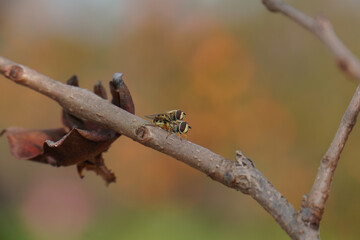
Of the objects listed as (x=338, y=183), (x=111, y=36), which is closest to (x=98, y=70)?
(x=111, y=36)

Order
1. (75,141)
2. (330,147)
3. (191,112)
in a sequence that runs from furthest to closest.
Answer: (191,112) < (75,141) < (330,147)

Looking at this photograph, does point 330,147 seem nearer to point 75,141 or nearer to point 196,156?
point 196,156

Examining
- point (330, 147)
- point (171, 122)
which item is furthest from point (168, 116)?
point (330, 147)

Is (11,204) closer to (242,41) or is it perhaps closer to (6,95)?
(6,95)

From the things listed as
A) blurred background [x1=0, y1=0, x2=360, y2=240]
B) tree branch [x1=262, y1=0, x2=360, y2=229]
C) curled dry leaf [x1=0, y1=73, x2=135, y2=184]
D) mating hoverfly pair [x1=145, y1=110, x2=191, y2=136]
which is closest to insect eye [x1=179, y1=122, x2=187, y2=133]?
mating hoverfly pair [x1=145, y1=110, x2=191, y2=136]

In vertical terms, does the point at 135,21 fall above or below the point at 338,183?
above

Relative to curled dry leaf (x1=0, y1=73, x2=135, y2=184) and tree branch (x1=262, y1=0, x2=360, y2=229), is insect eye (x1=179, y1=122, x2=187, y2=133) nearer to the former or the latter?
curled dry leaf (x1=0, y1=73, x2=135, y2=184)

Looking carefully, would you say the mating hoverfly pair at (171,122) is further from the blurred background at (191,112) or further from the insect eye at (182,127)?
the blurred background at (191,112)
